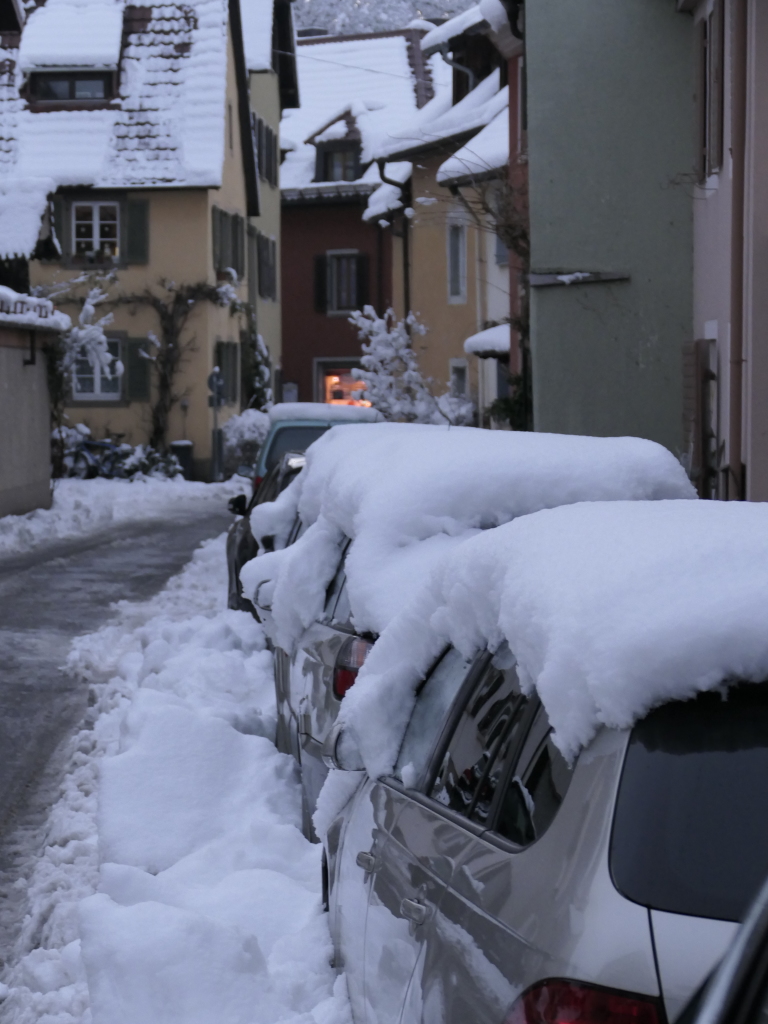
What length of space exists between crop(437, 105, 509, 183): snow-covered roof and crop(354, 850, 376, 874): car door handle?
18.5 m

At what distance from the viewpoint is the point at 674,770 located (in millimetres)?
2289

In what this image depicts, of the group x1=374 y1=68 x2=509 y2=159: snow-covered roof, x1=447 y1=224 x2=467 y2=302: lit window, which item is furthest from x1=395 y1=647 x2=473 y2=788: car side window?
x1=447 y1=224 x2=467 y2=302: lit window

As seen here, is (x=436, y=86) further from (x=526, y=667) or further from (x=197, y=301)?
(x=526, y=667)

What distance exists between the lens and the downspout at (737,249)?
11406 mm

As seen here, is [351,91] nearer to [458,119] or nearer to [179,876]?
[458,119]

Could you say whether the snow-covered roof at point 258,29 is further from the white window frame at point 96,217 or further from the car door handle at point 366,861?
the car door handle at point 366,861

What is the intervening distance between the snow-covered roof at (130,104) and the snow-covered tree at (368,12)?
112500 millimetres

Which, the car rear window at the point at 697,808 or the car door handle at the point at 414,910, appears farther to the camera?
the car door handle at the point at 414,910

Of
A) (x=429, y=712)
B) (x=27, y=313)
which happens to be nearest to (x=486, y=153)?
(x=27, y=313)

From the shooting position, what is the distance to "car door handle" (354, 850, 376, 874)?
353cm

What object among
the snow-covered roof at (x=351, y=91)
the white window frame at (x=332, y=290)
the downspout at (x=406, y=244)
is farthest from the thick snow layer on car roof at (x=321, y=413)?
the snow-covered roof at (x=351, y=91)

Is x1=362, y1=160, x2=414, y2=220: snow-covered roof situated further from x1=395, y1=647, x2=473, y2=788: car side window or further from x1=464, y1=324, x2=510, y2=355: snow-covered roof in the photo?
x1=395, y1=647, x2=473, y2=788: car side window

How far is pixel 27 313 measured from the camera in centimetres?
2373

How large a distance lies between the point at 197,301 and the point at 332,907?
3071 centimetres
